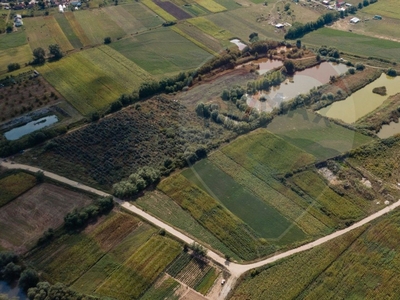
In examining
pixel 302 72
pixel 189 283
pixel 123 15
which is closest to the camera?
pixel 189 283

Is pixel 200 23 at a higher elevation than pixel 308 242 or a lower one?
higher

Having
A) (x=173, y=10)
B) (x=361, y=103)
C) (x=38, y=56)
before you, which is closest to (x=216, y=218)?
(x=361, y=103)

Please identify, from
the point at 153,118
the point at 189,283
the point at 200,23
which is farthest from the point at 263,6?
the point at 189,283

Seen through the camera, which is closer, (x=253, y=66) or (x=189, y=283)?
(x=189, y=283)

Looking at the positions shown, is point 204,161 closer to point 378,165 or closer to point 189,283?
point 189,283

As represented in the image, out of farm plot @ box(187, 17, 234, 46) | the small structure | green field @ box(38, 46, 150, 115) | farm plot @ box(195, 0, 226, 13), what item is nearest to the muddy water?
farm plot @ box(187, 17, 234, 46)

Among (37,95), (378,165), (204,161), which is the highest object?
(37,95)

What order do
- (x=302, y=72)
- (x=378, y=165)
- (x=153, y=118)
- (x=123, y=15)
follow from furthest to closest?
(x=123, y=15)
(x=302, y=72)
(x=153, y=118)
(x=378, y=165)
